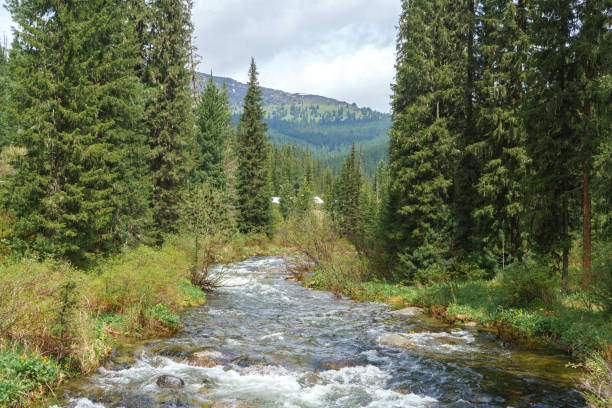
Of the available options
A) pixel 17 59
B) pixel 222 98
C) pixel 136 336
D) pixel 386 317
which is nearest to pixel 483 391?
pixel 386 317

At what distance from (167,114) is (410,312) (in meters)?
20.5

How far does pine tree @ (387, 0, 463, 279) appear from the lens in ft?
66.8

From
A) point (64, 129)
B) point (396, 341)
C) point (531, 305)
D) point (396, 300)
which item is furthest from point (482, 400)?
point (64, 129)

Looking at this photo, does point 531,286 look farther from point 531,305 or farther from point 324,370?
point 324,370

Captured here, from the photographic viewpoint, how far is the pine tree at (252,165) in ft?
142

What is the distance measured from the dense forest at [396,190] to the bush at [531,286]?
0.22 feet

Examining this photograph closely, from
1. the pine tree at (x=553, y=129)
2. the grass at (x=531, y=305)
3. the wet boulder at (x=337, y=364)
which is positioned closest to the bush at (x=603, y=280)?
the grass at (x=531, y=305)

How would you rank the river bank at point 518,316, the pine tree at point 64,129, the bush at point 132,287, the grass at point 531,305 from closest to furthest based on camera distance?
the river bank at point 518,316 → the grass at point 531,305 → the bush at point 132,287 → the pine tree at point 64,129

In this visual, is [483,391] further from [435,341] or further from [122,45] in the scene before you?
[122,45]

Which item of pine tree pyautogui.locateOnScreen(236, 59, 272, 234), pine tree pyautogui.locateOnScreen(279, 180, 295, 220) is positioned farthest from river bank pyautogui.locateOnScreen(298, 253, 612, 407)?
pine tree pyautogui.locateOnScreen(279, 180, 295, 220)

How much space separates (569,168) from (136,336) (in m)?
16.2

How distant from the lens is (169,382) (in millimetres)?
8758

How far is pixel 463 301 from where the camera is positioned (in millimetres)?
16312

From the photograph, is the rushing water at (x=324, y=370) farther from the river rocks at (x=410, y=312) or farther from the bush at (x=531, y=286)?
the bush at (x=531, y=286)
